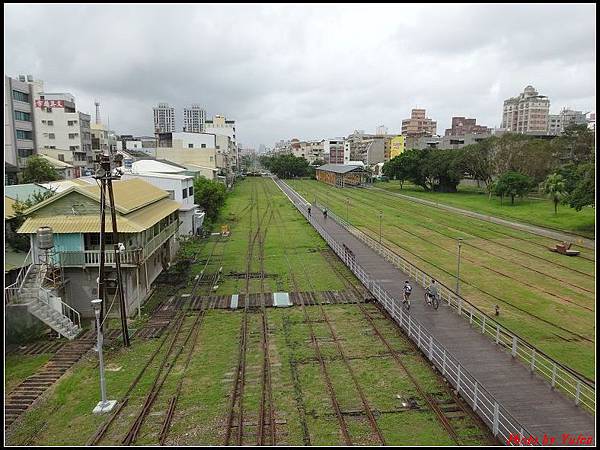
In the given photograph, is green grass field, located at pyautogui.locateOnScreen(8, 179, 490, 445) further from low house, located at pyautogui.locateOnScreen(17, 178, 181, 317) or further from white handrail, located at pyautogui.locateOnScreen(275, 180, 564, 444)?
low house, located at pyautogui.locateOnScreen(17, 178, 181, 317)

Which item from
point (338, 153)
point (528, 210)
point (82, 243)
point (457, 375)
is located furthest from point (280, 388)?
point (338, 153)

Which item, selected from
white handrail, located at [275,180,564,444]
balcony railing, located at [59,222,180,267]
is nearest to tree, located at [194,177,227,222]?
balcony railing, located at [59,222,180,267]

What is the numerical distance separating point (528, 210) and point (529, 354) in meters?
46.5

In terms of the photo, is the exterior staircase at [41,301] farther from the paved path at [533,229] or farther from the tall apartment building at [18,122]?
the tall apartment building at [18,122]

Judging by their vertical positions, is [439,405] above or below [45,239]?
below

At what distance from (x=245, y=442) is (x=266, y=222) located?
129ft

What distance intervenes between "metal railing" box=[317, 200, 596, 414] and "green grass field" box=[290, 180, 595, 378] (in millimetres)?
962

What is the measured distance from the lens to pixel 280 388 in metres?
14.7

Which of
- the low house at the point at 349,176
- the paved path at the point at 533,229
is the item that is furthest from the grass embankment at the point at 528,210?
the low house at the point at 349,176

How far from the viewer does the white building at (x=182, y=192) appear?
3588cm

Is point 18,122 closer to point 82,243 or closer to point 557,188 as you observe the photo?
point 82,243

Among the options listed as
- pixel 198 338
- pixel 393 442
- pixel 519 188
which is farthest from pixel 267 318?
pixel 519 188

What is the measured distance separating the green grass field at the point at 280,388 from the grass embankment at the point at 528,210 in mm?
32210

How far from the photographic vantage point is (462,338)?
1672cm
